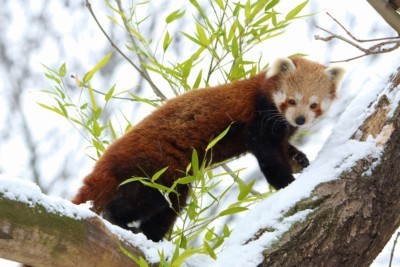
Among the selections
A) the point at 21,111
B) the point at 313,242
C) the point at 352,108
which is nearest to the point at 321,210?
the point at 313,242

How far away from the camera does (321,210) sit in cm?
172

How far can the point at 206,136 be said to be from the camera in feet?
9.42

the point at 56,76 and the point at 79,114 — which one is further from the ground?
the point at 56,76

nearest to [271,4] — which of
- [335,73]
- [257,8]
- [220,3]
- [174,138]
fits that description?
[257,8]

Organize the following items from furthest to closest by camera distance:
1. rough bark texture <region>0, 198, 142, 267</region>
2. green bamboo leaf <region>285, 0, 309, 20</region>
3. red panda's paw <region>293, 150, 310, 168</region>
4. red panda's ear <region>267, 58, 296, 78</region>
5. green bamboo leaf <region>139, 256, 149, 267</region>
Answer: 1. red panda's ear <region>267, 58, 296, 78</region>
2. red panda's paw <region>293, 150, 310, 168</region>
3. green bamboo leaf <region>285, 0, 309, 20</region>
4. green bamboo leaf <region>139, 256, 149, 267</region>
5. rough bark texture <region>0, 198, 142, 267</region>

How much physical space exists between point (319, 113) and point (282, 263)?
157cm

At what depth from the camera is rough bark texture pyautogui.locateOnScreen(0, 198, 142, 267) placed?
5.03 ft

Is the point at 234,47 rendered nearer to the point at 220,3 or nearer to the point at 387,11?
the point at 220,3

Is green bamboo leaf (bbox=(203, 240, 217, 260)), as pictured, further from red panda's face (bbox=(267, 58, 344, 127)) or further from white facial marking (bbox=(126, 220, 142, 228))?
red panda's face (bbox=(267, 58, 344, 127))

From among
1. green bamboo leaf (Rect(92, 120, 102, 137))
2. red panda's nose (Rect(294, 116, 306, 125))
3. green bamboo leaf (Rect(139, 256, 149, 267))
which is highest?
green bamboo leaf (Rect(92, 120, 102, 137))

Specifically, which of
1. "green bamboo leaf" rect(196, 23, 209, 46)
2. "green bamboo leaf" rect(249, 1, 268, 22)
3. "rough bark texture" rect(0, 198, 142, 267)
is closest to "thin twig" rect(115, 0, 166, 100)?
"green bamboo leaf" rect(196, 23, 209, 46)

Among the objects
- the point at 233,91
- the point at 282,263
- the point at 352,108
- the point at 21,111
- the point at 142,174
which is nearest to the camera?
the point at 282,263

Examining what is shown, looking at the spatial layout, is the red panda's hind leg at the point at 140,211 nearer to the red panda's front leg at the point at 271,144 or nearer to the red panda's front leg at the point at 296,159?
the red panda's front leg at the point at 271,144

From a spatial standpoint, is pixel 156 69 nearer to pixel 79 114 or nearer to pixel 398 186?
pixel 79 114
